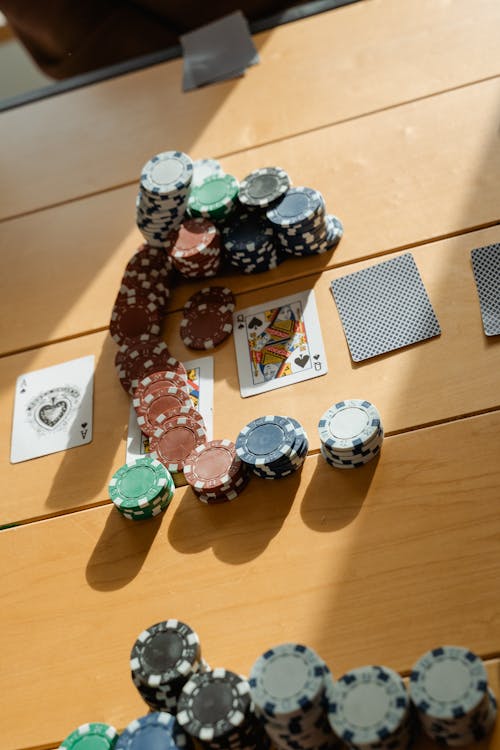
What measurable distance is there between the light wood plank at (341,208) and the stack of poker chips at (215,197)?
0.19 meters

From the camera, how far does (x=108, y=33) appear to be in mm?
3395

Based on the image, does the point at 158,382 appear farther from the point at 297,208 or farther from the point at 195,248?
the point at 297,208

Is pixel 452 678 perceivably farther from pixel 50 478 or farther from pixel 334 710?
pixel 50 478

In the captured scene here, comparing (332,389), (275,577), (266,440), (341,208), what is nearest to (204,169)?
(341,208)

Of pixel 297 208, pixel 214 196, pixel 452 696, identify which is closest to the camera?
pixel 452 696

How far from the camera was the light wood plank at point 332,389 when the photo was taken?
70.2 inches

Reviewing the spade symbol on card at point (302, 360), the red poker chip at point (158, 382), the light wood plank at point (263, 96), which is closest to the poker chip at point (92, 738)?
the red poker chip at point (158, 382)

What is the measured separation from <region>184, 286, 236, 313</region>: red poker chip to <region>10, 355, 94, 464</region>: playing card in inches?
12.0

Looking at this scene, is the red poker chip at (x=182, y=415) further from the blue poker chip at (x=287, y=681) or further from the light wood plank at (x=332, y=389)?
the blue poker chip at (x=287, y=681)

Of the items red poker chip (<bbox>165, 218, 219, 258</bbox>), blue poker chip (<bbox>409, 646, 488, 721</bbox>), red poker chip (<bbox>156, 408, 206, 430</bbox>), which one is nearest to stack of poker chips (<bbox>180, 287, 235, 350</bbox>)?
red poker chip (<bbox>165, 218, 219, 258</bbox>)

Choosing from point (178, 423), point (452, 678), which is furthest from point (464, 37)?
point (452, 678)

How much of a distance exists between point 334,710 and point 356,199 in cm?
139

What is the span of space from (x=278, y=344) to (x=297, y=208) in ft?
1.21

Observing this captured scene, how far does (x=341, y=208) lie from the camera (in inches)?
88.4
